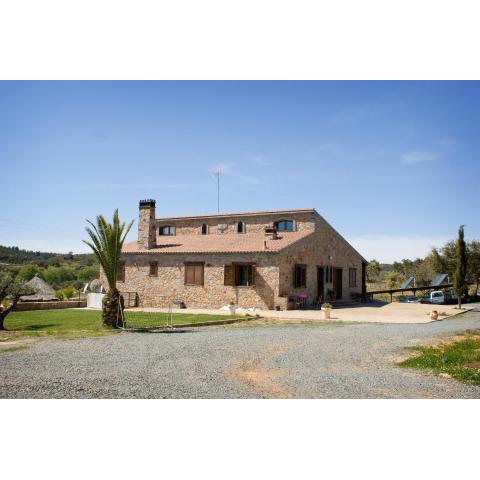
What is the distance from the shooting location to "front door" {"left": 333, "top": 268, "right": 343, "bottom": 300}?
93.8 ft

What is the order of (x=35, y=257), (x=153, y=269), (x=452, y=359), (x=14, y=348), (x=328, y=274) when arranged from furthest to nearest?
(x=35, y=257) < (x=328, y=274) < (x=153, y=269) < (x=14, y=348) < (x=452, y=359)

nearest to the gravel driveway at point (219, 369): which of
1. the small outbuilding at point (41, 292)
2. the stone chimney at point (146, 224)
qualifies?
the stone chimney at point (146, 224)

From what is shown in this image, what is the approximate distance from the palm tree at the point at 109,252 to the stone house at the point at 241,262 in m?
8.99

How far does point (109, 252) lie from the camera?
14.8m

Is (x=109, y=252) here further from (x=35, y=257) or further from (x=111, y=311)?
(x=35, y=257)

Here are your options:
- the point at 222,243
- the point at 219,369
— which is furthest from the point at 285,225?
the point at 219,369

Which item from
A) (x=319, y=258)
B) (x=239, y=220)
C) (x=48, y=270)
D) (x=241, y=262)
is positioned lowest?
(x=48, y=270)

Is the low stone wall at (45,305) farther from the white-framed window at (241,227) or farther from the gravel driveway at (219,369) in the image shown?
the gravel driveway at (219,369)

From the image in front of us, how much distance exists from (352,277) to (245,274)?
11.4 m

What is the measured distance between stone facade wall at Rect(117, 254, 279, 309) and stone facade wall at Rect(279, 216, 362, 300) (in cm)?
89

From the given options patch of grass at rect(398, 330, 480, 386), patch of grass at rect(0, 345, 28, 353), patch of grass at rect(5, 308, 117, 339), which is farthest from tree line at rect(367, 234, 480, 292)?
patch of grass at rect(0, 345, 28, 353)

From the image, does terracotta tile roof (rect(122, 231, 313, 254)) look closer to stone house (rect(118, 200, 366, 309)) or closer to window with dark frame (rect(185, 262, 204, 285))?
stone house (rect(118, 200, 366, 309))
